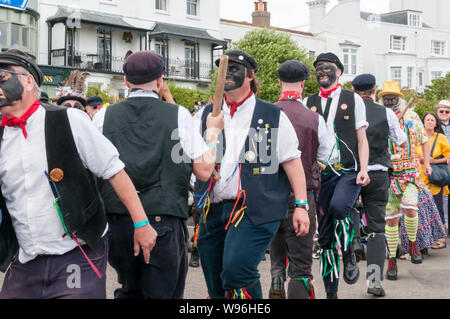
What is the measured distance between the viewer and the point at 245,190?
4191 mm

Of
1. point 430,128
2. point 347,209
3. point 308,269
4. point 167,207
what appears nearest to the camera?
point 167,207

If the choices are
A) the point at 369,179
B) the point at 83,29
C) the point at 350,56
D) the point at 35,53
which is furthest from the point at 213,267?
the point at 350,56

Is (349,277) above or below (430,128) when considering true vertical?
below

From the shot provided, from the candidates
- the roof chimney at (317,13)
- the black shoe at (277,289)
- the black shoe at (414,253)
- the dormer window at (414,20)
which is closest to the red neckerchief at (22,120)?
the black shoe at (277,289)

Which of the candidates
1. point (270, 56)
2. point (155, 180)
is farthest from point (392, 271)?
point (270, 56)

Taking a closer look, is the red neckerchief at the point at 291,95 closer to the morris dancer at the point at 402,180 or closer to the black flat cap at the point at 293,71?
the black flat cap at the point at 293,71

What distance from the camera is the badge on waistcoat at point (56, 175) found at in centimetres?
314

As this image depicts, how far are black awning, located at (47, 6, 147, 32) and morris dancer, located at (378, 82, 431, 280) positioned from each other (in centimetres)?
2848

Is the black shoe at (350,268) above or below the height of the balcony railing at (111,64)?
below

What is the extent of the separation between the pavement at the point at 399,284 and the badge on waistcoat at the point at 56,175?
328 centimetres
